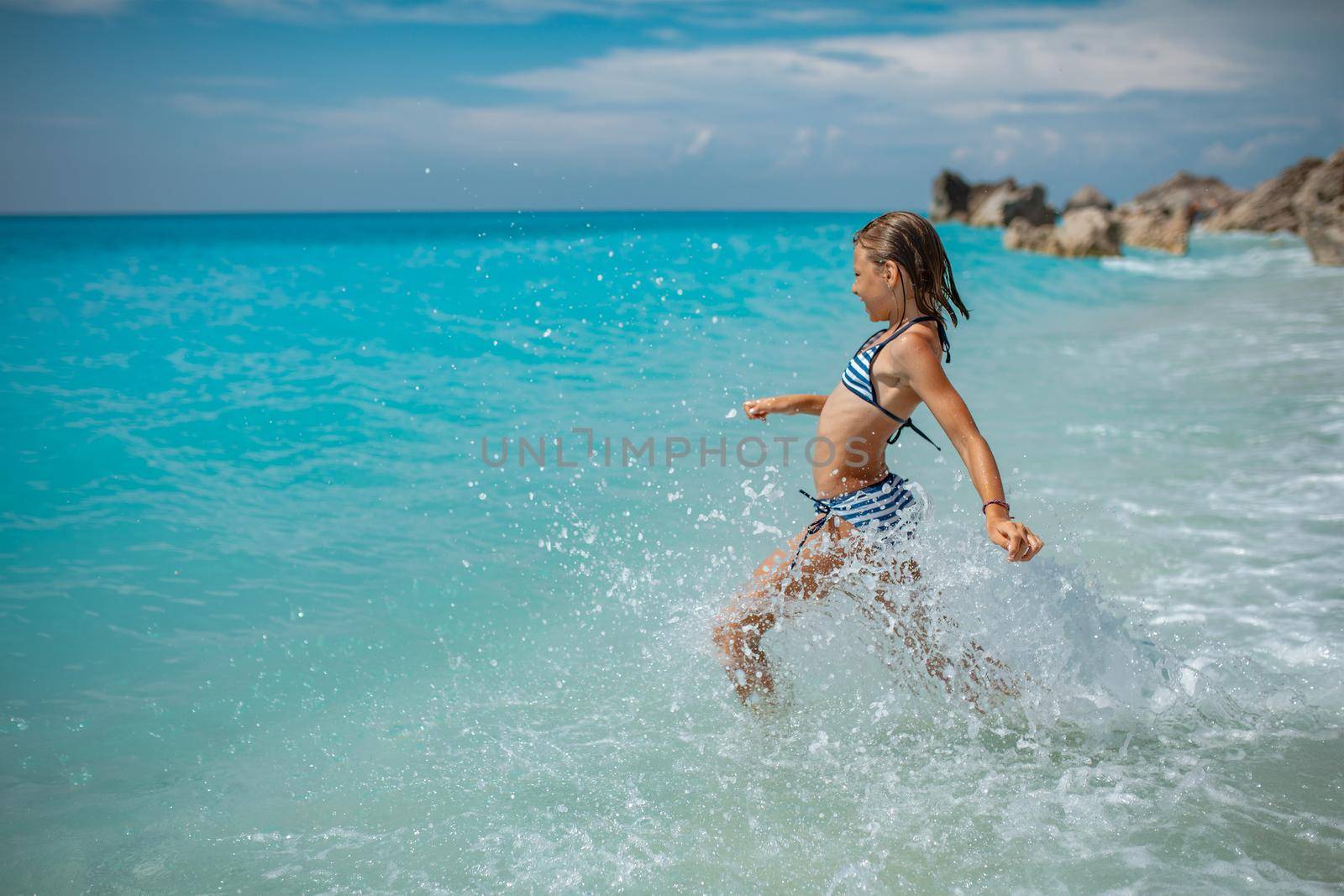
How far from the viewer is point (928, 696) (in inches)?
141

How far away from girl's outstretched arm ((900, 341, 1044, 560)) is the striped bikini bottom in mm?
375

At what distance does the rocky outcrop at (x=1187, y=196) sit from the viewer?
6581cm

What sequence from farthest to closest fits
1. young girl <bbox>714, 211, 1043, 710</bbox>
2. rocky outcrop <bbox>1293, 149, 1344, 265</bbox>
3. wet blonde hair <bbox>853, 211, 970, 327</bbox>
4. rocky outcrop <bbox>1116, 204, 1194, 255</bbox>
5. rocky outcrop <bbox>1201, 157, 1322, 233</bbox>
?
rocky outcrop <bbox>1201, 157, 1322, 233</bbox>, rocky outcrop <bbox>1116, 204, 1194, 255</bbox>, rocky outcrop <bbox>1293, 149, 1344, 265</bbox>, wet blonde hair <bbox>853, 211, 970, 327</bbox>, young girl <bbox>714, 211, 1043, 710</bbox>

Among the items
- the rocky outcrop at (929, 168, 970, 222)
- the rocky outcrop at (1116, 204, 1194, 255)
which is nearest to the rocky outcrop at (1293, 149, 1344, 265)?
the rocky outcrop at (1116, 204, 1194, 255)

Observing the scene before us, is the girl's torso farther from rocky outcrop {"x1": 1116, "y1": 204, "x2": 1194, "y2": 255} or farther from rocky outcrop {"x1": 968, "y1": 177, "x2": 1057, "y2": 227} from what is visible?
rocky outcrop {"x1": 968, "y1": 177, "x2": 1057, "y2": 227}

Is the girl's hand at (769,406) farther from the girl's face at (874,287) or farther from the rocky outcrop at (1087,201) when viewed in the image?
the rocky outcrop at (1087,201)

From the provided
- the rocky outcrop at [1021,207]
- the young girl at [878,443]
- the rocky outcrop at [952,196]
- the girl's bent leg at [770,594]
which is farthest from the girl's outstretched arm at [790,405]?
the rocky outcrop at [952,196]

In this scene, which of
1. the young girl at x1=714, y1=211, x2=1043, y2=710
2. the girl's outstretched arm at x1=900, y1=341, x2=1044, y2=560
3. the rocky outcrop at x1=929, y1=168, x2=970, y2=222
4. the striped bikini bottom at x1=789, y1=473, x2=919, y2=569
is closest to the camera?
the girl's outstretched arm at x1=900, y1=341, x2=1044, y2=560

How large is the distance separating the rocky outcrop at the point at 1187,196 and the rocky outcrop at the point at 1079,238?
32.2 meters

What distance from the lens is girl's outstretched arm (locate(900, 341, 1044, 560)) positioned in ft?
9.45

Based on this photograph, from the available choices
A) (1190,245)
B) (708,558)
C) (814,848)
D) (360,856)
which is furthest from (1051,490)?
(1190,245)

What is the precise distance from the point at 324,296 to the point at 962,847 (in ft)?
58.8

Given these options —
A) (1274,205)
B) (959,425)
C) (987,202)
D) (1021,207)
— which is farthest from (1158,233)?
(959,425)

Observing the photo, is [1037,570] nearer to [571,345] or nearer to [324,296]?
[571,345]
